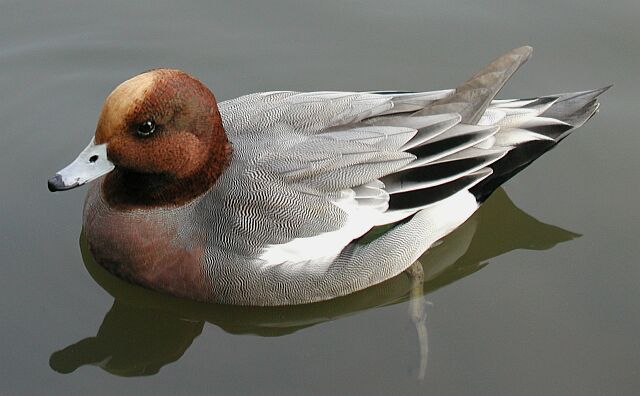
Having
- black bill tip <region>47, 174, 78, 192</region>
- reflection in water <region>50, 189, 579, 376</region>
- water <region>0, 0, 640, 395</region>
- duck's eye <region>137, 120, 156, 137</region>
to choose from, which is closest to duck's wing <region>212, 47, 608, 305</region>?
reflection in water <region>50, 189, 579, 376</region>

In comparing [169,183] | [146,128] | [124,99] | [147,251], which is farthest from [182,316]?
[124,99]

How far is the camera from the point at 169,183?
15.6ft

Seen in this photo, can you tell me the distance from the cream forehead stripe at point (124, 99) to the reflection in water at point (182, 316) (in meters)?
1.07

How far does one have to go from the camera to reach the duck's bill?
4516mm

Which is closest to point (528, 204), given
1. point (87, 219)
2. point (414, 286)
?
point (414, 286)

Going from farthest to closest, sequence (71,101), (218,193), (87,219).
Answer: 1. (71,101)
2. (87,219)
3. (218,193)

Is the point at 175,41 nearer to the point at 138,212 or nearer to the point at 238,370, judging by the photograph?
the point at 138,212

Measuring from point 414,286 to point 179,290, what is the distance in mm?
1289

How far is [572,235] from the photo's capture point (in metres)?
5.55

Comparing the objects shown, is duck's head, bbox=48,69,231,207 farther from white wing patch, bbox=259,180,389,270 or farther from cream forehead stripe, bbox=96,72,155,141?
white wing patch, bbox=259,180,389,270

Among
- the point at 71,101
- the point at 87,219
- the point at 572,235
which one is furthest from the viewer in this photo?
the point at 71,101

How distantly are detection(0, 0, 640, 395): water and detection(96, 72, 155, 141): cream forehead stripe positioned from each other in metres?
1.09

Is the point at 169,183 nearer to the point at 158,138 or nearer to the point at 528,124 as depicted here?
the point at 158,138

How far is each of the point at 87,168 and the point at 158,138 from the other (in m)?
0.37
